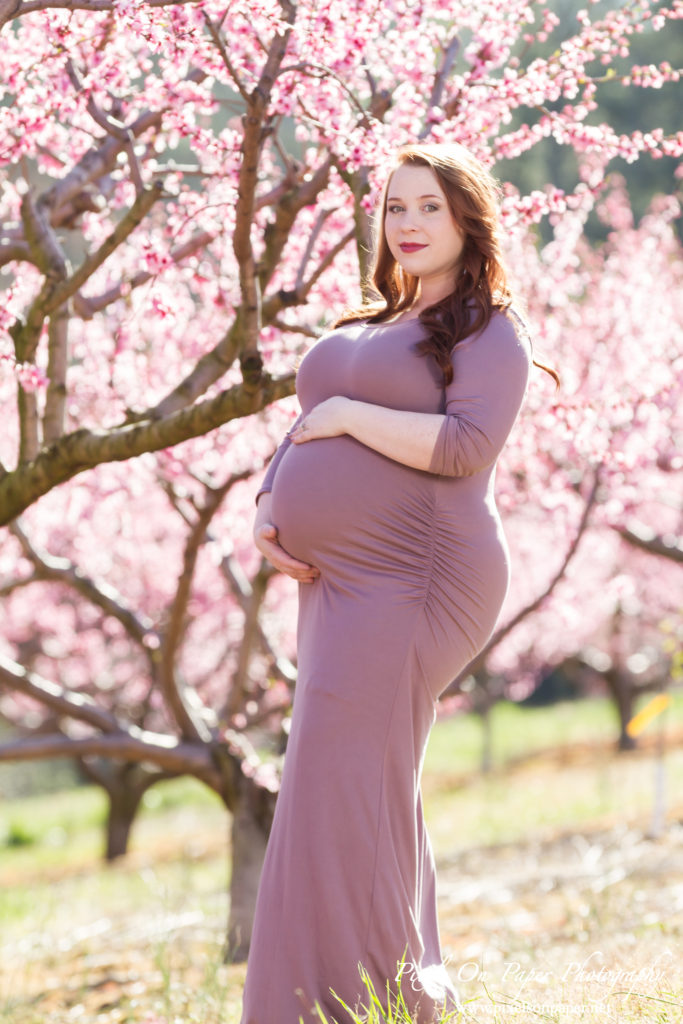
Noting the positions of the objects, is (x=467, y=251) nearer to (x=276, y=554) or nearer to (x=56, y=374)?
(x=276, y=554)

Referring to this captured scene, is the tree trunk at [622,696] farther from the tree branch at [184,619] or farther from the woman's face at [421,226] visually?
the woman's face at [421,226]

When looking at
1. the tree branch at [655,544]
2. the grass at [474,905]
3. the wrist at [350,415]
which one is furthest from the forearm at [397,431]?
the tree branch at [655,544]

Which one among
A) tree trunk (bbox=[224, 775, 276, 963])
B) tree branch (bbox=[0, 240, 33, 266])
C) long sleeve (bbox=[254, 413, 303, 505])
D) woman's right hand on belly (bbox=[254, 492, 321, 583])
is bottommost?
tree trunk (bbox=[224, 775, 276, 963])

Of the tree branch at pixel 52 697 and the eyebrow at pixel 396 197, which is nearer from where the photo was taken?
the eyebrow at pixel 396 197

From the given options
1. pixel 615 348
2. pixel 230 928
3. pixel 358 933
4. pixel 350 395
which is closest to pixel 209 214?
pixel 350 395

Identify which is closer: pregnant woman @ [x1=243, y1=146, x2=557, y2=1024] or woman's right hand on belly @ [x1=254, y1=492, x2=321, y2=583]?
pregnant woman @ [x1=243, y1=146, x2=557, y2=1024]

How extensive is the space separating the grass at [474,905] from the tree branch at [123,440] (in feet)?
5.27

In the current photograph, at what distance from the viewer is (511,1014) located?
245 centimetres

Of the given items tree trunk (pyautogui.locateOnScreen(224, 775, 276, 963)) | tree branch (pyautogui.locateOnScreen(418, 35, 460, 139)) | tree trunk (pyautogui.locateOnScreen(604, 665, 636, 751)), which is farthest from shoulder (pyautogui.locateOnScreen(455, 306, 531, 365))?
tree trunk (pyautogui.locateOnScreen(604, 665, 636, 751))

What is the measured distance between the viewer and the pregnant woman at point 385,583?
94.7 inches

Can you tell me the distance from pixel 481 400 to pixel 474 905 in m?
4.55

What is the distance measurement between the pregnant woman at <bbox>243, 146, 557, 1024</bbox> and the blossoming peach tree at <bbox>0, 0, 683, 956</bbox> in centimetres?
61

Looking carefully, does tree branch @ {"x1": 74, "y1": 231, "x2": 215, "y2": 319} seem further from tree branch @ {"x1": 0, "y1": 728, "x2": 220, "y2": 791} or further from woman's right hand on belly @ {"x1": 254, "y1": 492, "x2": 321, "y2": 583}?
tree branch @ {"x1": 0, "y1": 728, "x2": 220, "y2": 791}

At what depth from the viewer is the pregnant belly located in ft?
8.17
